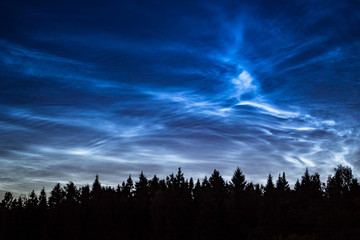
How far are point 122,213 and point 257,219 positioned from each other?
26.7 m

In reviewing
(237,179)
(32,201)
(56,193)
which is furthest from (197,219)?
(56,193)

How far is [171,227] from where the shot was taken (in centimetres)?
5388

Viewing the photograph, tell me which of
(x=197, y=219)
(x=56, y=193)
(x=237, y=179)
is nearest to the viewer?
(x=197, y=219)

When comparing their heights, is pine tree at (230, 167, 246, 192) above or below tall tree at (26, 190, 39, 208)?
above

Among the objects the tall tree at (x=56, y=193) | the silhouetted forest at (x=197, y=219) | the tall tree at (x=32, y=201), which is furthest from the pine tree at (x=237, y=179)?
the tall tree at (x=56, y=193)

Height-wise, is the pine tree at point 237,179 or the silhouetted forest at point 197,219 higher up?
the pine tree at point 237,179

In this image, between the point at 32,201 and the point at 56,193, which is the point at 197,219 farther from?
the point at 56,193

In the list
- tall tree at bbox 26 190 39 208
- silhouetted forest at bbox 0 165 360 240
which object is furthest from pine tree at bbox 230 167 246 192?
tall tree at bbox 26 190 39 208

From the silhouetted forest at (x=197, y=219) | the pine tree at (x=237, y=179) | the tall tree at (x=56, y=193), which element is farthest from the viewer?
the tall tree at (x=56, y=193)

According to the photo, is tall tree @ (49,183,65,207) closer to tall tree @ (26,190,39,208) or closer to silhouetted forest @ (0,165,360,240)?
tall tree @ (26,190,39,208)

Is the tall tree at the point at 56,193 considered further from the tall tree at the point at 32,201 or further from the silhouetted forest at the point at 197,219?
the silhouetted forest at the point at 197,219

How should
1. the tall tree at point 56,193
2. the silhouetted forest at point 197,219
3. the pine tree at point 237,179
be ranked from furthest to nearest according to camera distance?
the tall tree at point 56,193 → the pine tree at point 237,179 → the silhouetted forest at point 197,219

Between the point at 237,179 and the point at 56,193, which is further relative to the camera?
the point at 56,193

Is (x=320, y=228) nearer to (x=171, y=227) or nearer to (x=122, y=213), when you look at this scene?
(x=171, y=227)
